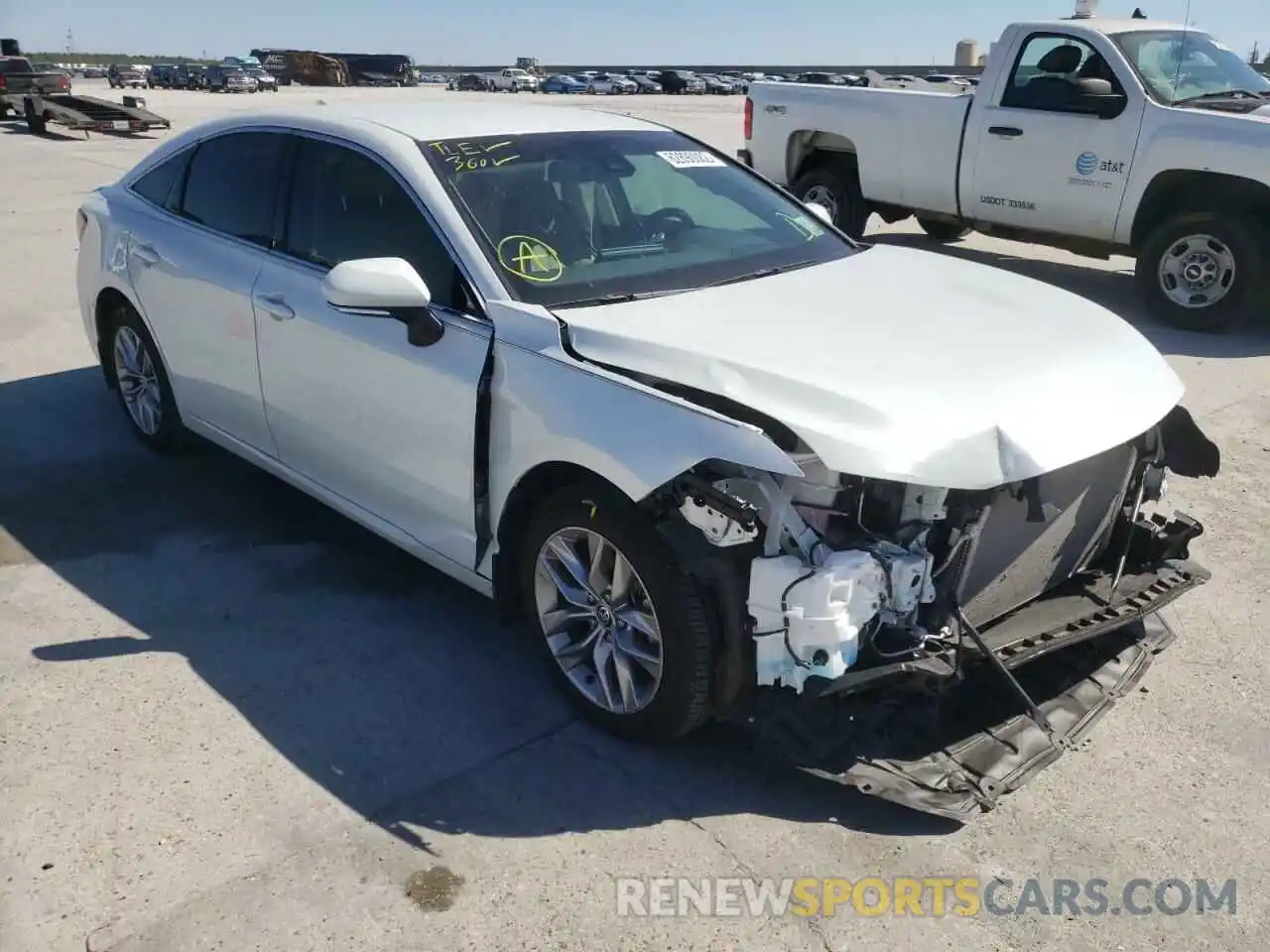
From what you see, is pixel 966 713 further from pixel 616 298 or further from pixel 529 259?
pixel 529 259

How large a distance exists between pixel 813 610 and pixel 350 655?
5.98 ft

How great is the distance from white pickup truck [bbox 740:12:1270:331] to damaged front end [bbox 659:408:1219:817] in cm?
564

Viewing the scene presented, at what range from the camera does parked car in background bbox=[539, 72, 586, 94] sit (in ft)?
212

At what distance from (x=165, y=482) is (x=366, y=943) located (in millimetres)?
3322

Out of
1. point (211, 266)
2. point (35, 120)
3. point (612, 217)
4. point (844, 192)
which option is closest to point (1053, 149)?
point (844, 192)

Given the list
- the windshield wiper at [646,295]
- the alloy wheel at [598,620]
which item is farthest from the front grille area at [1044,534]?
the windshield wiper at [646,295]

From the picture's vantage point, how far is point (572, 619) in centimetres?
340

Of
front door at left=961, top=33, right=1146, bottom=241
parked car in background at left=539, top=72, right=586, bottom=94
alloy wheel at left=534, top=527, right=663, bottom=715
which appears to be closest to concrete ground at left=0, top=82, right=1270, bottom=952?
alloy wheel at left=534, top=527, right=663, bottom=715

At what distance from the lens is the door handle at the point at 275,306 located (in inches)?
161

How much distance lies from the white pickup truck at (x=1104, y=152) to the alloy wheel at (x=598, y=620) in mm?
6510

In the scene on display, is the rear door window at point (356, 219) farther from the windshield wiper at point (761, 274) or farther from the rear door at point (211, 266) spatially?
the windshield wiper at point (761, 274)

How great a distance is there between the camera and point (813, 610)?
276 centimetres

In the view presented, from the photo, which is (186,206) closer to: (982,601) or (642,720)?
(642,720)

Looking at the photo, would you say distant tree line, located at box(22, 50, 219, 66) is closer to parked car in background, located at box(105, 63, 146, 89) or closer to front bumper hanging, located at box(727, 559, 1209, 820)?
parked car in background, located at box(105, 63, 146, 89)
